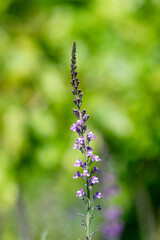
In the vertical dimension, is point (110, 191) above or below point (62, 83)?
below

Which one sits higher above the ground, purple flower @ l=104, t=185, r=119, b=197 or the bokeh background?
the bokeh background

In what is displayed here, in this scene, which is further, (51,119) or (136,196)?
(136,196)

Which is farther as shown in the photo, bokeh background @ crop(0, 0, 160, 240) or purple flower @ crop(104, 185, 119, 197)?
bokeh background @ crop(0, 0, 160, 240)

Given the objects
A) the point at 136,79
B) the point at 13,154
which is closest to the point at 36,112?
the point at 13,154

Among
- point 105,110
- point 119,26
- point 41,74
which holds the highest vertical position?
point 119,26

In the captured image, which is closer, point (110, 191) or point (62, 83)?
point (110, 191)

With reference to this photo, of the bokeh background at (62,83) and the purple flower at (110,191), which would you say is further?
the bokeh background at (62,83)

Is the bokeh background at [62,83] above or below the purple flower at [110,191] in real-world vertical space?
above

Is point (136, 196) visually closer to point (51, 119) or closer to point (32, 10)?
point (51, 119)
